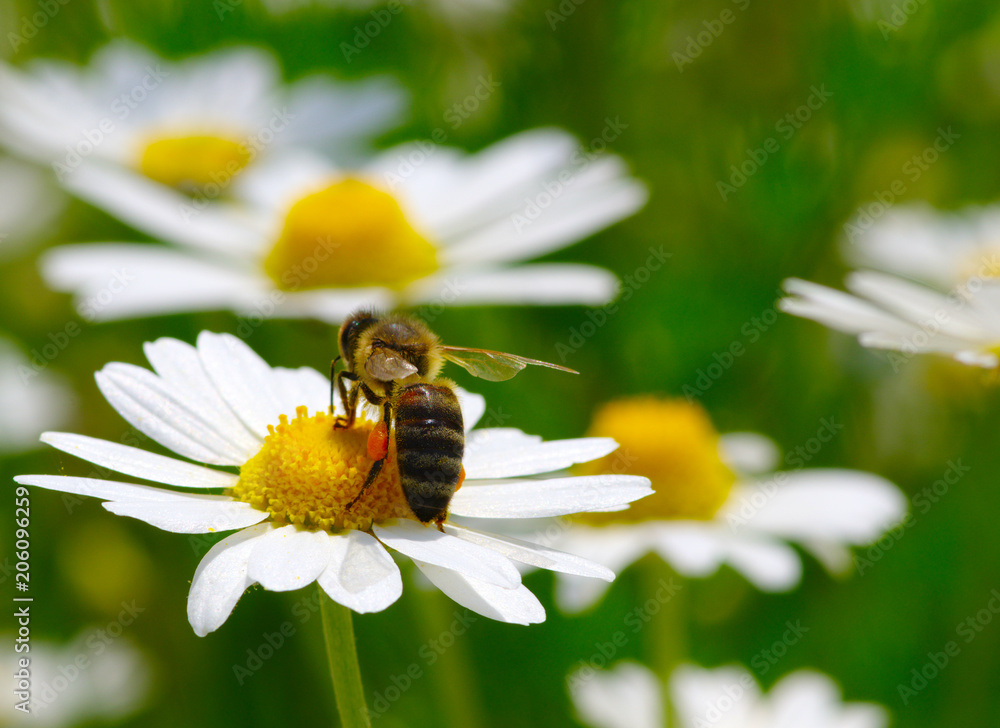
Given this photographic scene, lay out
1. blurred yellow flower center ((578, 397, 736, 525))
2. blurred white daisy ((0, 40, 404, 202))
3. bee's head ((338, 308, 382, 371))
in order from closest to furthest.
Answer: bee's head ((338, 308, 382, 371)) < blurred yellow flower center ((578, 397, 736, 525)) < blurred white daisy ((0, 40, 404, 202))

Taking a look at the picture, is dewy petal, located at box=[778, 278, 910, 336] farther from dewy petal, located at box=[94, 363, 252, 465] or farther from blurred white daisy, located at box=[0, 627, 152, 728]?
blurred white daisy, located at box=[0, 627, 152, 728]

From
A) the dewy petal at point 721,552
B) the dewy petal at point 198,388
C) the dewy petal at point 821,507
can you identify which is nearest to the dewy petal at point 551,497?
the dewy petal at point 198,388

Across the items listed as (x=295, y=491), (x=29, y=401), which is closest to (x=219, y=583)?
(x=295, y=491)

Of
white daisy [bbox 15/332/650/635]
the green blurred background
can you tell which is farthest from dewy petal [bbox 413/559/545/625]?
the green blurred background

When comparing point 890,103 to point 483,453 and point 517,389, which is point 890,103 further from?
point 483,453

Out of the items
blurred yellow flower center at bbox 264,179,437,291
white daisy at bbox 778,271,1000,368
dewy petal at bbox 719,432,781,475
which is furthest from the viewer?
blurred yellow flower center at bbox 264,179,437,291

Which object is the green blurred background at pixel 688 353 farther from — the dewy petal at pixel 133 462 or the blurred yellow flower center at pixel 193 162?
the dewy petal at pixel 133 462
